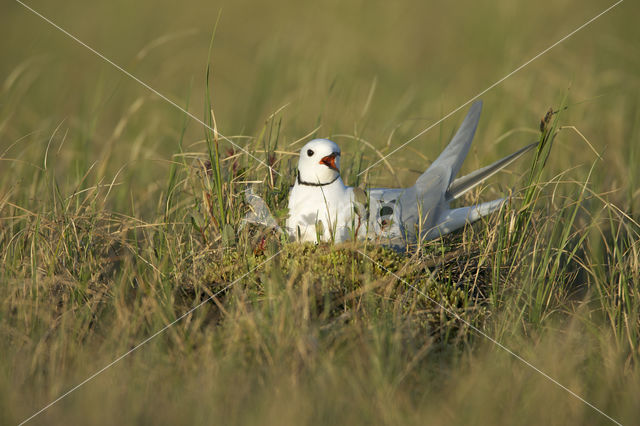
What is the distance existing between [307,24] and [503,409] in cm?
860

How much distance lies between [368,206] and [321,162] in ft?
1.08

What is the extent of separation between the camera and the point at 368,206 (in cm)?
321

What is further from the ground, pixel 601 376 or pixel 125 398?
pixel 125 398

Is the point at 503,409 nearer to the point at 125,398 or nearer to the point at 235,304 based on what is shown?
the point at 235,304

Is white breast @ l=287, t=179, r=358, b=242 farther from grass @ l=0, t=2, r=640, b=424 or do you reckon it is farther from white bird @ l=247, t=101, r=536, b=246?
grass @ l=0, t=2, r=640, b=424

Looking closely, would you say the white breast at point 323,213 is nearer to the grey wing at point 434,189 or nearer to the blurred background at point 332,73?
the grey wing at point 434,189

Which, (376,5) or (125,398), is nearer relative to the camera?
(125,398)

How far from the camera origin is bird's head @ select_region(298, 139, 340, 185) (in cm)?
322

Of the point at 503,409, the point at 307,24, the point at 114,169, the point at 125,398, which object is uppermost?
the point at 307,24

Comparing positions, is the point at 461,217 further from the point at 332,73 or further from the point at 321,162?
the point at 332,73

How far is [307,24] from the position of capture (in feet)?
33.3

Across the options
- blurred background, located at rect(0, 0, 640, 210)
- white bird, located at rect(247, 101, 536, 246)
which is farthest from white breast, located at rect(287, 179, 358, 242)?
blurred background, located at rect(0, 0, 640, 210)

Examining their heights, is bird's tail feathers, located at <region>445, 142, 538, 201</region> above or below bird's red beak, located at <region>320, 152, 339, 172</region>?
below

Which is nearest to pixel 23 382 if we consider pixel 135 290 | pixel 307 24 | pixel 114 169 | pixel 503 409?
pixel 135 290
